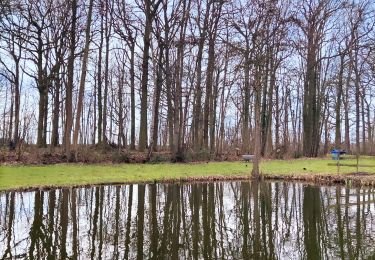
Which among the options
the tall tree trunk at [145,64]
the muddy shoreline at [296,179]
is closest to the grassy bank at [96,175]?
the muddy shoreline at [296,179]

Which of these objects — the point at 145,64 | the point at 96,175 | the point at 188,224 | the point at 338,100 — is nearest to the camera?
the point at 188,224

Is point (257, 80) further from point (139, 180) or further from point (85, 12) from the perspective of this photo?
point (85, 12)

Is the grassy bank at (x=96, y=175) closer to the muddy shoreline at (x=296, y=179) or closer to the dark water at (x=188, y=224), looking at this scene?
the muddy shoreline at (x=296, y=179)

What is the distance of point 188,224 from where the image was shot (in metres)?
9.74

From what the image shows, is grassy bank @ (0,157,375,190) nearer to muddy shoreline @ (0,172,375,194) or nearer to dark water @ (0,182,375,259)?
muddy shoreline @ (0,172,375,194)

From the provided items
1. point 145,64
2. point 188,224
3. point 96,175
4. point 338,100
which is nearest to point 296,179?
point 96,175

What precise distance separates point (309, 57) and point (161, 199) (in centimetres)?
2769

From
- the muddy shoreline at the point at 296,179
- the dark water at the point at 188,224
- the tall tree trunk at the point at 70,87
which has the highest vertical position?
the tall tree trunk at the point at 70,87

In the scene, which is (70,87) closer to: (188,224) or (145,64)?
(145,64)

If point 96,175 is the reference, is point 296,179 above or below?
below

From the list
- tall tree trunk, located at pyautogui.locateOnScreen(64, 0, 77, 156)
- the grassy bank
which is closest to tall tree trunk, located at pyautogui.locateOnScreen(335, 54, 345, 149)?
the grassy bank

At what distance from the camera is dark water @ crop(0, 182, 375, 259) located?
7457 mm

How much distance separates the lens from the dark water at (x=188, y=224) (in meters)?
7.46

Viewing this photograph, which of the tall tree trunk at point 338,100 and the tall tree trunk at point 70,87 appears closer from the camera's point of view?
the tall tree trunk at point 70,87
